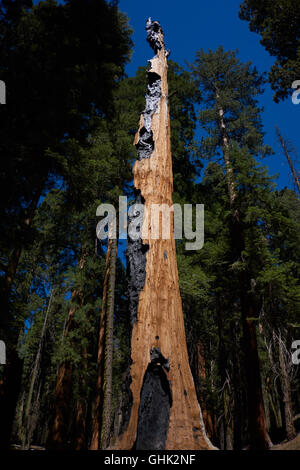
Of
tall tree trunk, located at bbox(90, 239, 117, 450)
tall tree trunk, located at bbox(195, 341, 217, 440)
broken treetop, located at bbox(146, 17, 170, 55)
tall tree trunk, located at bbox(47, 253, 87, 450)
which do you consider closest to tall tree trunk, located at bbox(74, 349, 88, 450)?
tall tree trunk, located at bbox(47, 253, 87, 450)

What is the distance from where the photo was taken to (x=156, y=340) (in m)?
2.41

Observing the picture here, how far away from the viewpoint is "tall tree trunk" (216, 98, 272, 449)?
6.84 m

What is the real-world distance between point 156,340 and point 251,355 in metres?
6.08

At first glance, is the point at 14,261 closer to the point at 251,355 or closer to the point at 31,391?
the point at 251,355

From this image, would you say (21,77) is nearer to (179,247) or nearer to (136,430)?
(136,430)

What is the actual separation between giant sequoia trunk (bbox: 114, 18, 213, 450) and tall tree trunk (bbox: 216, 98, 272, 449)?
16.3 feet

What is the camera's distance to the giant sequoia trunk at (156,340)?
2.10m

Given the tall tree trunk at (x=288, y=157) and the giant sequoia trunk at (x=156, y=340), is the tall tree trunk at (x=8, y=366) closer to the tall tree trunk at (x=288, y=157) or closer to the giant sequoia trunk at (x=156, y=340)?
the giant sequoia trunk at (x=156, y=340)

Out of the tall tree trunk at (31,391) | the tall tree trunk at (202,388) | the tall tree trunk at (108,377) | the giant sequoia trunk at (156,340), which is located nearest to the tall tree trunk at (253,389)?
the tall tree trunk at (108,377)

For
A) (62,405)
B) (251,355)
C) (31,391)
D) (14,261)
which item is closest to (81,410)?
(31,391)

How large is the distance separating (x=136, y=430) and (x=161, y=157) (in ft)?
9.23

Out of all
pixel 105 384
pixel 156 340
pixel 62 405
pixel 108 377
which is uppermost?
pixel 156 340

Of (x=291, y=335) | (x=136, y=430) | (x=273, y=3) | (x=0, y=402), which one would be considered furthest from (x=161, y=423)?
(x=273, y=3)

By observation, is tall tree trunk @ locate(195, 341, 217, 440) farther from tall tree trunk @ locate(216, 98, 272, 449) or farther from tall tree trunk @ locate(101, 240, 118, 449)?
tall tree trunk @ locate(101, 240, 118, 449)
